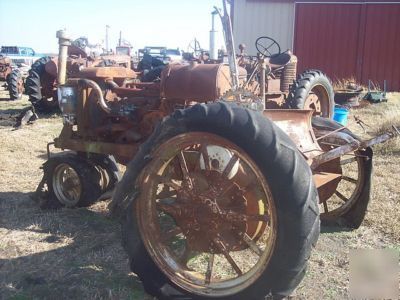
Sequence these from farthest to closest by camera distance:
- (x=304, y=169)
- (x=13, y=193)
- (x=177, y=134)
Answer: (x=13, y=193)
(x=177, y=134)
(x=304, y=169)

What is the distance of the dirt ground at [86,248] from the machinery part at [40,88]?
609 centimetres

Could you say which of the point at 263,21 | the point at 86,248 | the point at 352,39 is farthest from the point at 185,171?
the point at 263,21

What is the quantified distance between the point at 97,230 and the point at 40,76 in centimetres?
861

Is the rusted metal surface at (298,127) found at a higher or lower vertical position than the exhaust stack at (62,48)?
lower

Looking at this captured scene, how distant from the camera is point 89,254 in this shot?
3.68 m

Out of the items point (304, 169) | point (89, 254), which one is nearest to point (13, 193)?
point (89, 254)

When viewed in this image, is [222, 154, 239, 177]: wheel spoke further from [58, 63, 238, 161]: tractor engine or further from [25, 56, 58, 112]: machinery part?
[25, 56, 58, 112]: machinery part

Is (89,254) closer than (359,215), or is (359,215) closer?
(89,254)

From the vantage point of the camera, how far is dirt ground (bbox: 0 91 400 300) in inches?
124

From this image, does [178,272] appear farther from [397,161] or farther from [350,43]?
[350,43]

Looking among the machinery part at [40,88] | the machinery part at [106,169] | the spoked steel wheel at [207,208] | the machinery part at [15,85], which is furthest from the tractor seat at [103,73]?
the machinery part at [15,85]

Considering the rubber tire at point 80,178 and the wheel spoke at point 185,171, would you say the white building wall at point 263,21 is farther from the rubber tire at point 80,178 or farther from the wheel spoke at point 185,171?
the wheel spoke at point 185,171

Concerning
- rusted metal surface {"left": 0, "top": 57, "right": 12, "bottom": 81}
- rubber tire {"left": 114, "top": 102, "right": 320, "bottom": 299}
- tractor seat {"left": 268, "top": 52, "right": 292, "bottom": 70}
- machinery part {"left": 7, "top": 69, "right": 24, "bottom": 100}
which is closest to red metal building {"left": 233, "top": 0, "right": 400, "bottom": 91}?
machinery part {"left": 7, "top": 69, "right": 24, "bottom": 100}

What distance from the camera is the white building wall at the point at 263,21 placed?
1922 cm
